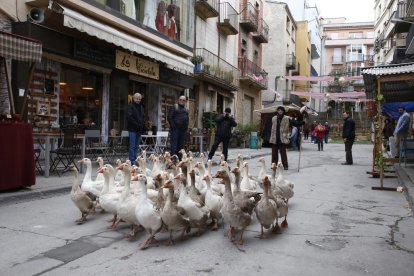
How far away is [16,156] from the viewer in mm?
7082

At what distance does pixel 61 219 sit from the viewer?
19.5 ft

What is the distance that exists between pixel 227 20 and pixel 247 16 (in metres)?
4.26

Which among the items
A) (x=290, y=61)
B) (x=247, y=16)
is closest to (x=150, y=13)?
(x=247, y=16)

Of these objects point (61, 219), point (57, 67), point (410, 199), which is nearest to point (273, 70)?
point (57, 67)

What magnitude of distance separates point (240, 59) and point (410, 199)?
21.9 metres

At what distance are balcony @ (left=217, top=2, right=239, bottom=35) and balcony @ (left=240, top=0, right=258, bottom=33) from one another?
5.76 feet

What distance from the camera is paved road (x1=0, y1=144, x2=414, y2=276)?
13.3 ft

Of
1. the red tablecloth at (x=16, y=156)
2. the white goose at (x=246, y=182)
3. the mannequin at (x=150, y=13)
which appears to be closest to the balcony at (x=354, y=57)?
the mannequin at (x=150, y=13)

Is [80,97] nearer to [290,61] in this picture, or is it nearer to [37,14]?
[37,14]

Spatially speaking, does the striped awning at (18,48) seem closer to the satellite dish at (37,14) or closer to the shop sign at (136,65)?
the satellite dish at (37,14)

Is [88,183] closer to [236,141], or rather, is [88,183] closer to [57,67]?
[57,67]

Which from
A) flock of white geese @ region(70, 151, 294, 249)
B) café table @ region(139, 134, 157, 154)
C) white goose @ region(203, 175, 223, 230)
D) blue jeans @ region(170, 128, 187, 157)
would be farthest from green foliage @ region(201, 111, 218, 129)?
white goose @ region(203, 175, 223, 230)

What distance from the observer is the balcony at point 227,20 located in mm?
24288

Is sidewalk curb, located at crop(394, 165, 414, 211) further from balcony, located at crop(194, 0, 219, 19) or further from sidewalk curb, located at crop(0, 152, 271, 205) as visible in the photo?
balcony, located at crop(194, 0, 219, 19)
